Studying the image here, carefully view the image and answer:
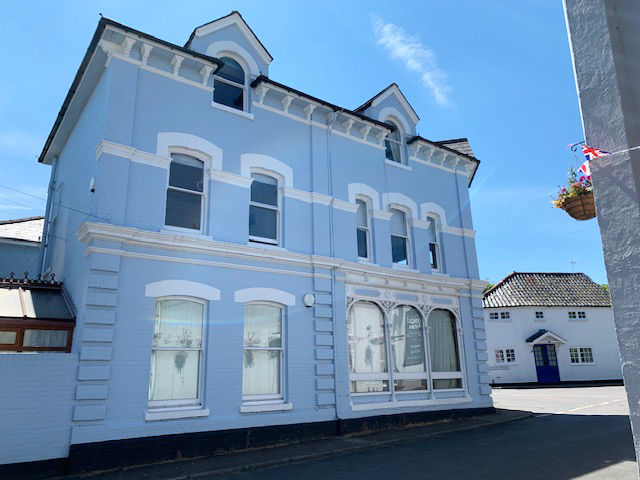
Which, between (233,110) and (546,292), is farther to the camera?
(546,292)

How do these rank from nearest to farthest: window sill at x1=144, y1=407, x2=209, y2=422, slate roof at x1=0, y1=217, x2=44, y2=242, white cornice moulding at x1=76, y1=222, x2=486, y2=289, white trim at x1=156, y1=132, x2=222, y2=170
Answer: window sill at x1=144, y1=407, x2=209, y2=422 → white cornice moulding at x1=76, y1=222, x2=486, y2=289 → white trim at x1=156, y1=132, x2=222, y2=170 → slate roof at x1=0, y1=217, x2=44, y2=242

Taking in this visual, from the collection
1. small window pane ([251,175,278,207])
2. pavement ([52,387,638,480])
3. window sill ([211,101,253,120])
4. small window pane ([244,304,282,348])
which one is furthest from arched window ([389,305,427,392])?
window sill ([211,101,253,120])

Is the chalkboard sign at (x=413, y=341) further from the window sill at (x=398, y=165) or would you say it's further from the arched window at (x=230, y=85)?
the arched window at (x=230, y=85)

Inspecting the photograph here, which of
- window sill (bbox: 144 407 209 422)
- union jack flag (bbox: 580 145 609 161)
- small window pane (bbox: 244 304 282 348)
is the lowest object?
window sill (bbox: 144 407 209 422)

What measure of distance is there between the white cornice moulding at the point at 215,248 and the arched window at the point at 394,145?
425 centimetres

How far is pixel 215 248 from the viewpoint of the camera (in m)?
10.7

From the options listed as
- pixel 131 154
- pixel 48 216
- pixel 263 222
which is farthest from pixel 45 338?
pixel 48 216

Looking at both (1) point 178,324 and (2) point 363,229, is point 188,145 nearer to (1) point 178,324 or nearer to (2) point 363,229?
(1) point 178,324

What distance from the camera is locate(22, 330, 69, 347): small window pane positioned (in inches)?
357

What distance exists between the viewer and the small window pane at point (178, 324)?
9.97 metres

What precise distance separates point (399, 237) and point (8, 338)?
1096 centimetres

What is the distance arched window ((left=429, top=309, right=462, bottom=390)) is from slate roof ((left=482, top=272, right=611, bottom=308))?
65.5ft

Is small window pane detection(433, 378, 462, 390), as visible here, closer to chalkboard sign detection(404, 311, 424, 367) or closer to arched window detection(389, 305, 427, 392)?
arched window detection(389, 305, 427, 392)

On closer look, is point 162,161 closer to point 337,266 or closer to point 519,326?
point 337,266
